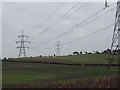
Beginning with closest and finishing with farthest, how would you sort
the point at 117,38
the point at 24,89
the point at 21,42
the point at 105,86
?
the point at 105,86 → the point at 24,89 → the point at 117,38 → the point at 21,42

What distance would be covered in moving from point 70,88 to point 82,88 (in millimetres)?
867

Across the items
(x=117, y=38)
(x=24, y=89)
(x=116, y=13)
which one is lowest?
(x=24, y=89)

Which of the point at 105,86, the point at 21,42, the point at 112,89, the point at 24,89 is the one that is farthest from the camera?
the point at 21,42

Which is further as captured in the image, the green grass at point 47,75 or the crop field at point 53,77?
the green grass at point 47,75

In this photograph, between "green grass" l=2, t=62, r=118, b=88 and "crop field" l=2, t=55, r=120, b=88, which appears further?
"green grass" l=2, t=62, r=118, b=88

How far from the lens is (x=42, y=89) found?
21.1 metres

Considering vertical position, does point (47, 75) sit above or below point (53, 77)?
above

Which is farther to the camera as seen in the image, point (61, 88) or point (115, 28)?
point (115, 28)

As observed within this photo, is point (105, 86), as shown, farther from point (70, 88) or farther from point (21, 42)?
point (21, 42)

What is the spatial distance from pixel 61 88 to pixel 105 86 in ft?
10.6

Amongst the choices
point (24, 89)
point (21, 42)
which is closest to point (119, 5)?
point (24, 89)

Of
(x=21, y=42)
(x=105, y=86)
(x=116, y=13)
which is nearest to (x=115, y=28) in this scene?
(x=116, y=13)

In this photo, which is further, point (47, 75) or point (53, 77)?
point (47, 75)

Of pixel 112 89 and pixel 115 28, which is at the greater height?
pixel 115 28
